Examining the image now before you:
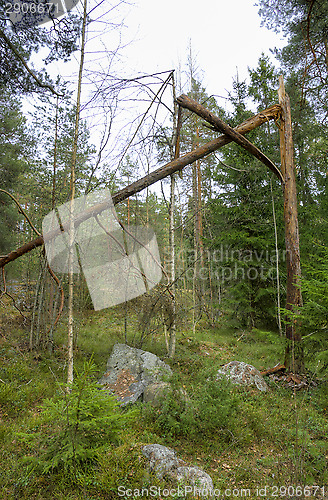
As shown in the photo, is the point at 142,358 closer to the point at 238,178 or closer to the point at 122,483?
the point at 122,483

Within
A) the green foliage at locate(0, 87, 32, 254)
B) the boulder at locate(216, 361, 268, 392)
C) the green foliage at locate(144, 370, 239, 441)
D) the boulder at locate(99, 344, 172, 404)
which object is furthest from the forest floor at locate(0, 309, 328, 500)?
the green foliage at locate(0, 87, 32, 254)

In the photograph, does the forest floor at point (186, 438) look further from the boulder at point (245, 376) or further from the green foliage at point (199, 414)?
the boulder at point (245, 376)

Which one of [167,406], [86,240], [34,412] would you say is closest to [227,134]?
[167,406]

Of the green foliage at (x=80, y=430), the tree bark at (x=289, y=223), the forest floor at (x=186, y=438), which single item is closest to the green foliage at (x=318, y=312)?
the forest floor at (x=186, y=438)

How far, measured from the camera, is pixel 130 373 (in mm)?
5855

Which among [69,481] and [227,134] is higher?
[227,134]

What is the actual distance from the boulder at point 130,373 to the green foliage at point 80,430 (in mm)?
2123

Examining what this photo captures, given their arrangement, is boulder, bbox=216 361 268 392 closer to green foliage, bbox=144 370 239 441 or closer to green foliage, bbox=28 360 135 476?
green foliage, bbox=144 370 239 441

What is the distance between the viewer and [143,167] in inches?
290

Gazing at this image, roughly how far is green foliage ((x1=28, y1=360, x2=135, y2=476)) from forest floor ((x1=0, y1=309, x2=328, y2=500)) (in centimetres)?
3

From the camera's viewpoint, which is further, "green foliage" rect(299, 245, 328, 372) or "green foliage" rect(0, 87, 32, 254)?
"green foliage" rect(0, 87, 32, 254)

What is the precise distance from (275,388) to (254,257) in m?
5.93

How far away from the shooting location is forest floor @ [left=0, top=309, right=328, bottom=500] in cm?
254

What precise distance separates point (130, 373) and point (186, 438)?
218 centimetres
